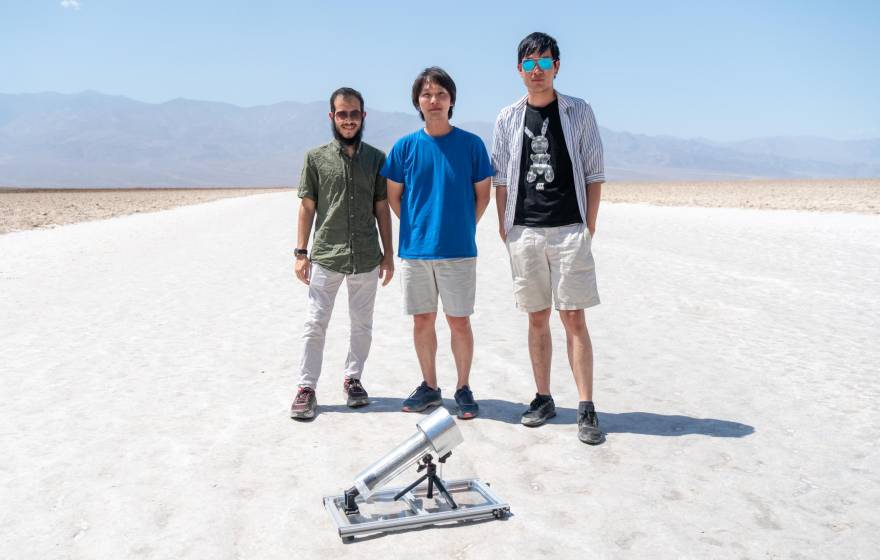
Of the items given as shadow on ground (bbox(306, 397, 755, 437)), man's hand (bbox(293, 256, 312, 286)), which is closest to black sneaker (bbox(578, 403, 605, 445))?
shadow on ground (bbox(306, 397, 755, 437))

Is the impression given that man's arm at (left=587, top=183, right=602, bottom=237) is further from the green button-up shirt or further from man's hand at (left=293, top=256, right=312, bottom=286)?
man's hand at (left=293, top=256, right=312, bottom=286)

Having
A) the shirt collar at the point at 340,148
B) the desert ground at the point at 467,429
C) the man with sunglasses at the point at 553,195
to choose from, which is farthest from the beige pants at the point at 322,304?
the man with sunglasses at the point at 553,195

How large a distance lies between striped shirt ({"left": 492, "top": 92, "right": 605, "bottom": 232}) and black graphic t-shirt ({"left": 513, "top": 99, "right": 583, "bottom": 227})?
39 mm

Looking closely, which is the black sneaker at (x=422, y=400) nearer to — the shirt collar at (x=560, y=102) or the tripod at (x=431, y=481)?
the tripod at (x=431, y=481)

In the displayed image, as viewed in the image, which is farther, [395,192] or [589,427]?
[395,192]

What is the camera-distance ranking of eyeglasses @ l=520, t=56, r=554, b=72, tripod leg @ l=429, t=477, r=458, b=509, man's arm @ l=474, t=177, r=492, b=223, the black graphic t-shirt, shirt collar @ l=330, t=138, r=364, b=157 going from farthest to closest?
shirt collar @ l=330, t=138, r=364, b=157
man's arm @ l=474, t=177, r=492, b=223
the black graphic t-shirt
eyeglasses @ l=520, t=56, r=554, b=72
tripod leg @ l=429, t=477, r=458, b=509

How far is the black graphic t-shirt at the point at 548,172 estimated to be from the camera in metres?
4.03

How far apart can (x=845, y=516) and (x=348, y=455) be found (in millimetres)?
2251

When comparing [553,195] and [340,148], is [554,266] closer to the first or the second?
[553,195]

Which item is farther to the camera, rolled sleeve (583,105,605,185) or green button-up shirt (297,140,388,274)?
green button-up shirt (297,140,388,274)

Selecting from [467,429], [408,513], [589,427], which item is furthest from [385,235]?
[408,513]

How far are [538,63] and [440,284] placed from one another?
1293 millimetres

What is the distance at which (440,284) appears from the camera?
434cm

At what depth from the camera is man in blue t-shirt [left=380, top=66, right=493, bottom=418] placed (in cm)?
421
